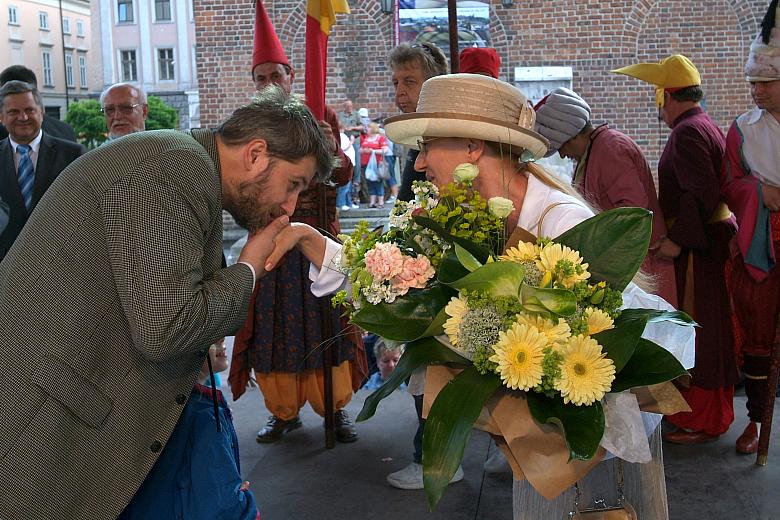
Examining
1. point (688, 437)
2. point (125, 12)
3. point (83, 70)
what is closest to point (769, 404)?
point (688, 437)

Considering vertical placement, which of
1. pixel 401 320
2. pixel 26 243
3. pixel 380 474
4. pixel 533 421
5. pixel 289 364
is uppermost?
pixel 26 243

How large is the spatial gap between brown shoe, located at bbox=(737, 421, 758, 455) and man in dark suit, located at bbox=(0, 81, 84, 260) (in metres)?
3.77

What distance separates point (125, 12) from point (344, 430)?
139 feet

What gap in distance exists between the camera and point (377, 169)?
1536 cm

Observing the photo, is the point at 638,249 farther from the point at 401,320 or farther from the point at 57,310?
the point at 57,310

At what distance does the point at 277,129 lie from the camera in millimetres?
2355

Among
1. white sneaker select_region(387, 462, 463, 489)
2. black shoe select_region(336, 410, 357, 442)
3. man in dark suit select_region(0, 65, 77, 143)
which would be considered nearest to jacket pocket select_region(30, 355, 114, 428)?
white sneaker select_region(387, 462, 463, 489)

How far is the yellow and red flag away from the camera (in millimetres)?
4422

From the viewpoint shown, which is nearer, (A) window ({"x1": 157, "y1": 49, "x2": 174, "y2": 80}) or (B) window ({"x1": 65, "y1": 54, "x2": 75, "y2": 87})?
(A) window ({"x1": 157, "y1": 49, "x2": 174, "y2": 80})

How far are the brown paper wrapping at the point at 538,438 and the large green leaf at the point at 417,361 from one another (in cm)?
9

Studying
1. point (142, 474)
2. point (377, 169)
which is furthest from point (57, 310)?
point (377, 169)

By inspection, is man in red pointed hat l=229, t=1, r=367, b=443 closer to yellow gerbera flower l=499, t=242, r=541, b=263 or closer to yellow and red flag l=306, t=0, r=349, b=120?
yellow and red flag l=306, t=0, r=349, b=120

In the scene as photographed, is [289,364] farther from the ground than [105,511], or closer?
closer

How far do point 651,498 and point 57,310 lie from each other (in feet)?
4.68
